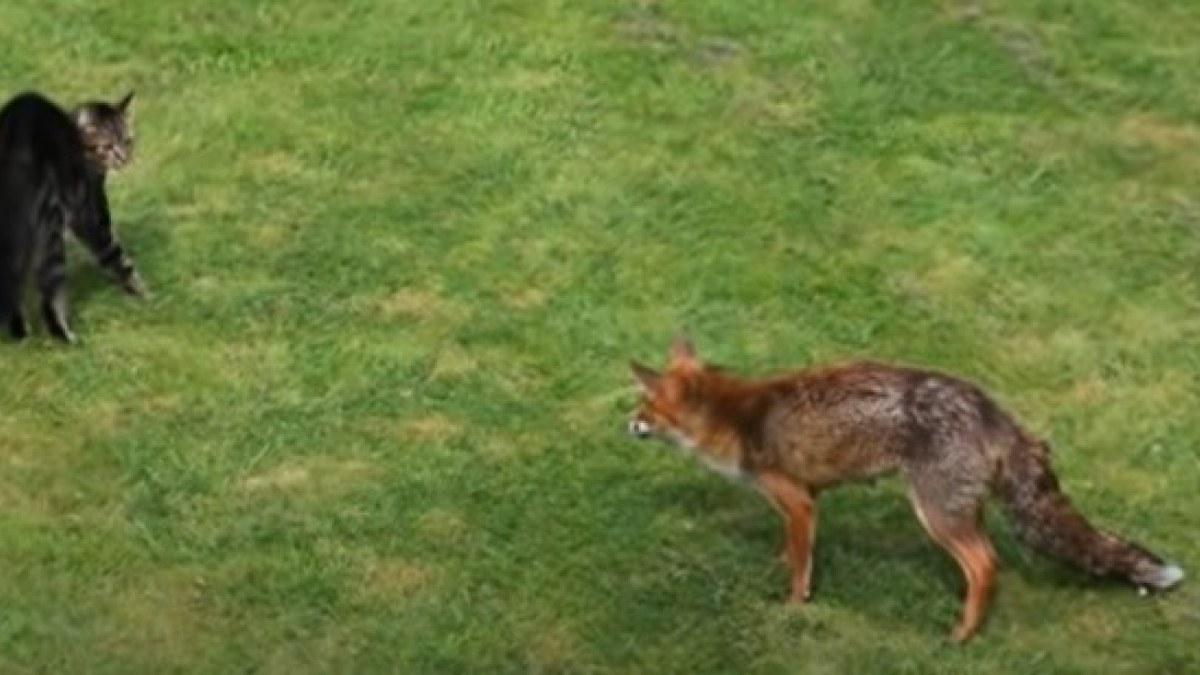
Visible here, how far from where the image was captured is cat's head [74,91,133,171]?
37.4ft

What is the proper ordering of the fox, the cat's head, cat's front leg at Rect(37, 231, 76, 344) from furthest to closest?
the cat's head
cat's front leg at Rect(37, 231, 76, 344)
the fox

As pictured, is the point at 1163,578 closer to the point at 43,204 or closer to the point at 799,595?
the point at 799,595

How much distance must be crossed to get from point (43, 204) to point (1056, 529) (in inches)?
185

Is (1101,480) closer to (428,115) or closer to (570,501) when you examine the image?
(570,501)

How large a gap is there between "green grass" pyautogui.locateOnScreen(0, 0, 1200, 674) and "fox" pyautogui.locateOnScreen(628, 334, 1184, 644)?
0.24 meters

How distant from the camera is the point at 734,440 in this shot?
929cm

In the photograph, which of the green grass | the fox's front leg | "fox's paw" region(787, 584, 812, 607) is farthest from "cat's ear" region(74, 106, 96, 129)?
"fox's paw" region(787, 584, 812, 607)

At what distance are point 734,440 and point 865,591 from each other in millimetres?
787

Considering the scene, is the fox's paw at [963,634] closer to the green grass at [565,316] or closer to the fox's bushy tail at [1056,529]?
the green grass at [565,316]

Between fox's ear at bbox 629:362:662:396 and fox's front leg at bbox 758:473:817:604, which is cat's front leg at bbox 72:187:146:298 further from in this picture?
fox's front leg at bbox 758:473:817:604

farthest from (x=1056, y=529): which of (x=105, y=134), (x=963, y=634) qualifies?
(x=105, y=134)

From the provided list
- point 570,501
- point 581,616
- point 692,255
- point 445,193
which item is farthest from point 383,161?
point 581,616

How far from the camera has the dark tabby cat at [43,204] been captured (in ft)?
35.4

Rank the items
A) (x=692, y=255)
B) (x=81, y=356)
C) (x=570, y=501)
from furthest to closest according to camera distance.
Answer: (x=692, y=255), (x=81, y=356), (x=570, y=501)
